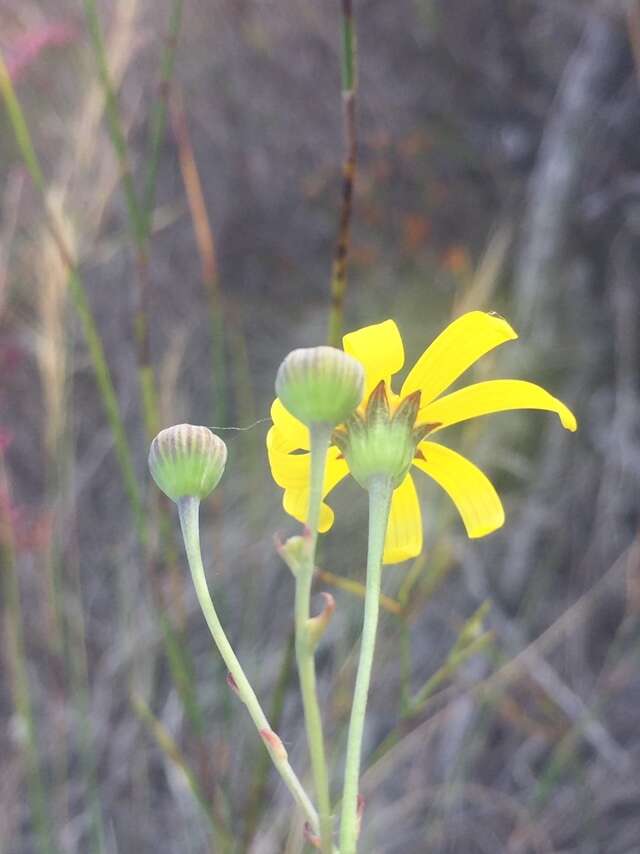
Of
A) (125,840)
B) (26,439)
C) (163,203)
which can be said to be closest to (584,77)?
(163,203)

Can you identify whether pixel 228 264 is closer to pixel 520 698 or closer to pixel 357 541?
pixel 357 541

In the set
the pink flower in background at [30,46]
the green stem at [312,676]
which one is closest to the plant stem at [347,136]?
the green stem at [312,676]

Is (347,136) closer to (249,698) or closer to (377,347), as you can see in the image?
(377,347)

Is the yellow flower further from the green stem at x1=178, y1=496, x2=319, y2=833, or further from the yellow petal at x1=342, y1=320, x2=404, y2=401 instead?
the green stem at x1=178, y1=496, x2=319, y2=833

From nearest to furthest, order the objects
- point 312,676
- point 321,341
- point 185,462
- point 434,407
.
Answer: point 312,676 → point 185,462 → point 434,407 → point 321,341

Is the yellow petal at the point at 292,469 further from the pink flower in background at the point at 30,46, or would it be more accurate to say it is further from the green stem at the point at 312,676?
the pink flower in background at the point at 30,46

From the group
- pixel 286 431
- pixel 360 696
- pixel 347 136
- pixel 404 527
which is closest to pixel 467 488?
pixel 404 527

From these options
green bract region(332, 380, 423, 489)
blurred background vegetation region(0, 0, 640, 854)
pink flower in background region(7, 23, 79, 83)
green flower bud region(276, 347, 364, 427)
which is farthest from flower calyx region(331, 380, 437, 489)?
pink flower in background region(7, 23, 79, 83)
